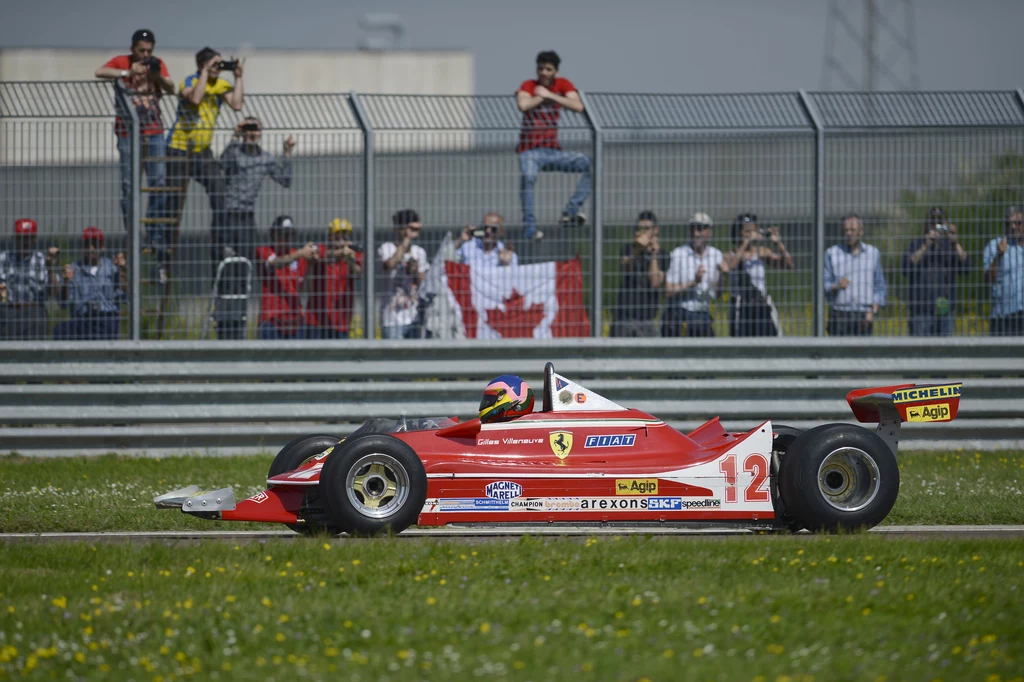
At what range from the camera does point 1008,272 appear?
480 inches

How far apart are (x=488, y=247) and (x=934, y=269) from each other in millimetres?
4321

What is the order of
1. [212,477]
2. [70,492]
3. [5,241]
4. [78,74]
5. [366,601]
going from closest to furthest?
[366,601]
[70,492]
[212,477]
[5,241]
[78,74]

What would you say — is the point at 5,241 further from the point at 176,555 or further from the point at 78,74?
the point at 78,74

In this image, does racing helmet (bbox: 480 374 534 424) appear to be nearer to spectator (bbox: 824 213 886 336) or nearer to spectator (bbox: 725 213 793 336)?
spectator (bbox: 725 213 793 336)

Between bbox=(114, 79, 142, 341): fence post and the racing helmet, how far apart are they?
503cm

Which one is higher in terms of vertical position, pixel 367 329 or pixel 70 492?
pixel 367 329

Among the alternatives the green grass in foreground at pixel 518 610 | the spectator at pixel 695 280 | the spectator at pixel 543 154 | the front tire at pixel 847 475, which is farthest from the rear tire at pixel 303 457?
the spectator at pixel 695 280

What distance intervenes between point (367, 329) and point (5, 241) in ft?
11.4

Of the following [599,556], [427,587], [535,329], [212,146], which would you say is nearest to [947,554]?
[599,556]

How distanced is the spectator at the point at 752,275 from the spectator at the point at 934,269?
1232 mm

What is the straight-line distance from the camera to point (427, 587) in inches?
250

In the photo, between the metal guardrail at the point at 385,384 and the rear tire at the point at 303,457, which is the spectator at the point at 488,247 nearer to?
the metal guardrail at the point at 385,384

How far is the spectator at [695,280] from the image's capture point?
11930 millimetres

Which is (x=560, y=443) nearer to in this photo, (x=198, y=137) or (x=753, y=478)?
(x=753, y=478)
